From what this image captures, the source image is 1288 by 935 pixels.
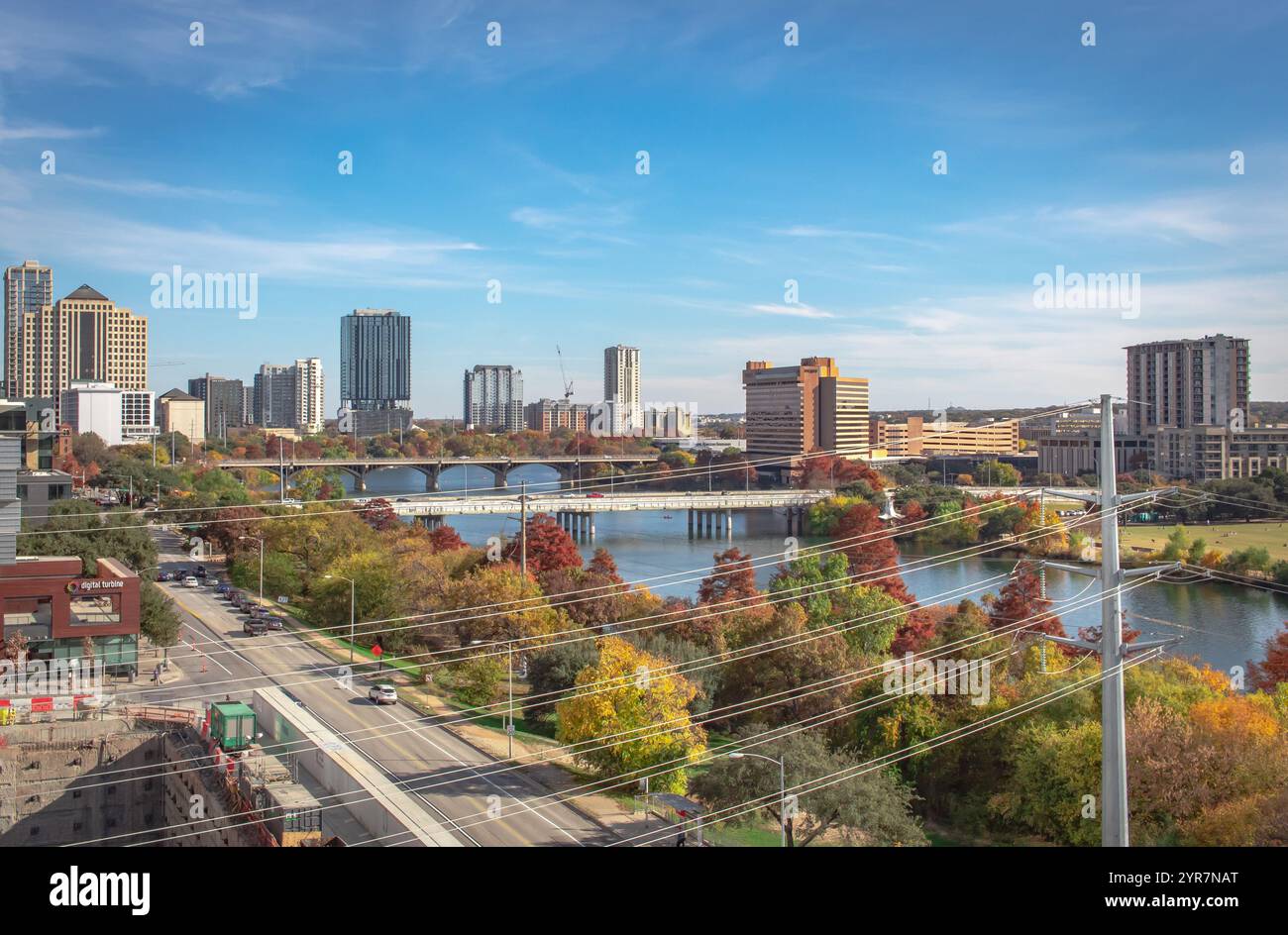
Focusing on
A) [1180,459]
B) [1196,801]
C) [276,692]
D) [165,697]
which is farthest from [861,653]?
[1180,459]

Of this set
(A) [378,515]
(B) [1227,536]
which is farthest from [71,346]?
(B) [1227,536]

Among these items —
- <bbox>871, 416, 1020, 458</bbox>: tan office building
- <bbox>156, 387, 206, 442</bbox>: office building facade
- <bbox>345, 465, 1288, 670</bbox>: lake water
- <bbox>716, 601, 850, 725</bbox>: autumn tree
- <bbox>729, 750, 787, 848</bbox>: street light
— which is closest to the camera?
<bbox>729, 750, 787, 848</bbox>: street light

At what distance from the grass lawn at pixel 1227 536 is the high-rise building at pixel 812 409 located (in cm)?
2456

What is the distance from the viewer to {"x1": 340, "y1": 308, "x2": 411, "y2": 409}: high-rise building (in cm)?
9969

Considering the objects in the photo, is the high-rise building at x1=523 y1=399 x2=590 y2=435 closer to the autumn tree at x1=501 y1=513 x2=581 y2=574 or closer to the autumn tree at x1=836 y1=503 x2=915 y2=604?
the autumn tree at x1=836 y1=503 x2=915 y2=604

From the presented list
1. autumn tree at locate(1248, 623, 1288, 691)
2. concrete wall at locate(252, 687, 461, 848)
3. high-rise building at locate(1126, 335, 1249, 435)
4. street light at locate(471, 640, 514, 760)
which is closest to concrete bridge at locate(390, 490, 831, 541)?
high-rise building at locate(1126, 335, 1249, 435)

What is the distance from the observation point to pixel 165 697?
10977mm

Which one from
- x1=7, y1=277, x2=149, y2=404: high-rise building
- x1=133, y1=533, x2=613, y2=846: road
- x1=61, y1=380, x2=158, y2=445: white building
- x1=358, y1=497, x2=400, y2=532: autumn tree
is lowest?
x1=133, y1=533, x2=613, y2=846: road

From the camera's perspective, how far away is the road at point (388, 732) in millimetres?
7312

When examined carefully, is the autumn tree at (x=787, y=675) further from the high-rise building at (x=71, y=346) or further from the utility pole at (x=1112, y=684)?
the high-rise building at (x=71, y=346)

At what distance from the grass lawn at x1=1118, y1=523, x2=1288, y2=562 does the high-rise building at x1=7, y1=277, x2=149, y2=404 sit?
183 feet

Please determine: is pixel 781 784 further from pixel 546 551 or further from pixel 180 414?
pixel 180 414

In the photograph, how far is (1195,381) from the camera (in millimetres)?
42375

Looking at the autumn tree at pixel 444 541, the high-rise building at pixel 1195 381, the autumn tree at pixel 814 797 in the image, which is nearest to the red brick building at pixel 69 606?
the autumn tree at pixel 814 797
